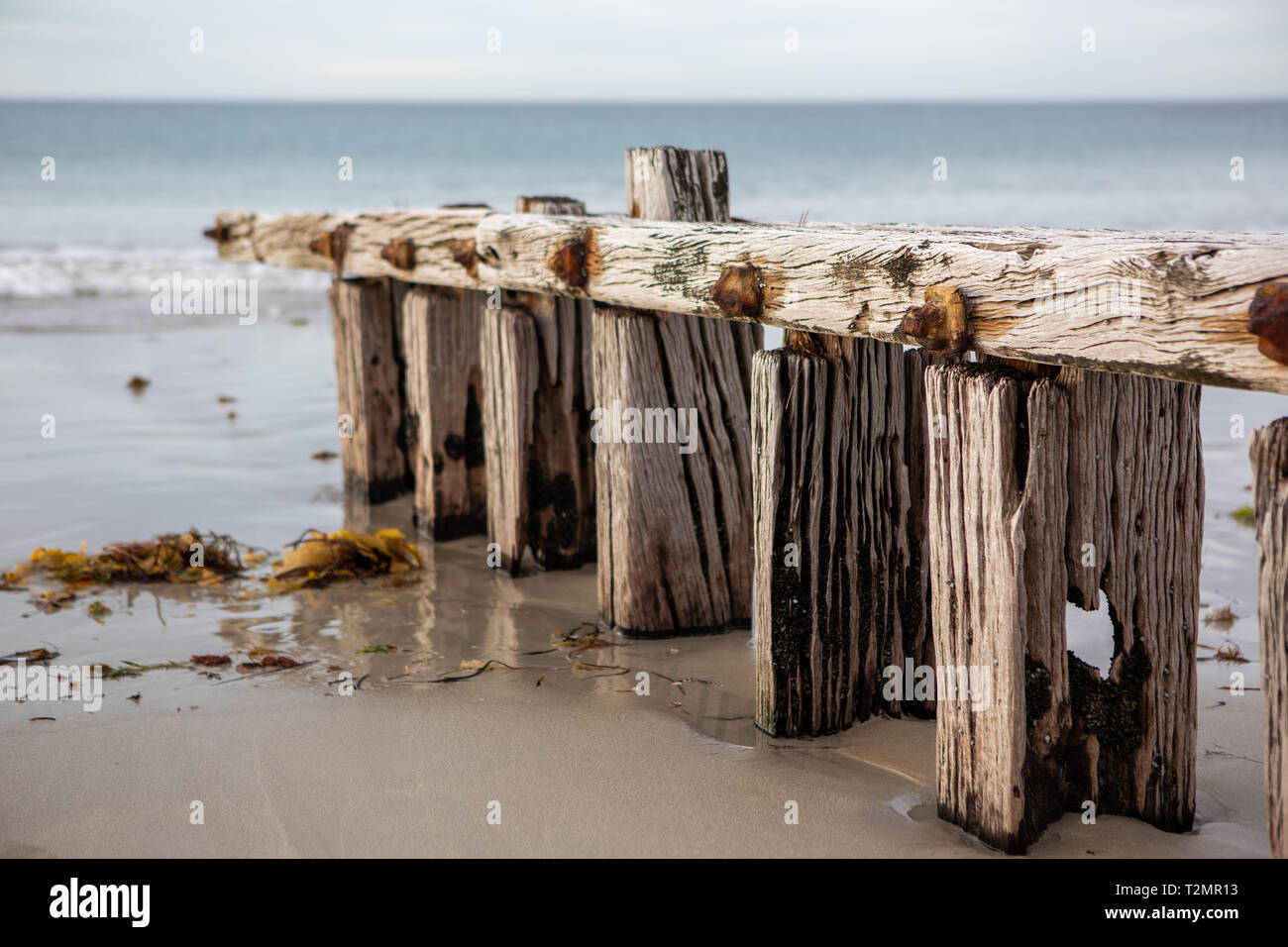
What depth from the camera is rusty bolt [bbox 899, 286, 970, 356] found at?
2.61 meters

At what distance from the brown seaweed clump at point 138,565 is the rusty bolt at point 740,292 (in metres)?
2.77

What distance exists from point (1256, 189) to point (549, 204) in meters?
32.9

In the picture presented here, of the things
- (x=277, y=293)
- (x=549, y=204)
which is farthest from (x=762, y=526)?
(x=277, y=293)

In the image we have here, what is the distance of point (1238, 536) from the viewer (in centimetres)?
Result: 532

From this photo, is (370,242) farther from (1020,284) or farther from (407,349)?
(1020,284)

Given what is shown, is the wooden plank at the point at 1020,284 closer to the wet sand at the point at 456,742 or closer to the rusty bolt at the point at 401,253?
the wet sand at the point at 456,742

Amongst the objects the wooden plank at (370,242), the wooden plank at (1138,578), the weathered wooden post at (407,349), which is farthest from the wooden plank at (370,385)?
the wooden plank at (1138,578)

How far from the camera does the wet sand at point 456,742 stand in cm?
287

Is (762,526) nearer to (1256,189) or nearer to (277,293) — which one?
(277,293)

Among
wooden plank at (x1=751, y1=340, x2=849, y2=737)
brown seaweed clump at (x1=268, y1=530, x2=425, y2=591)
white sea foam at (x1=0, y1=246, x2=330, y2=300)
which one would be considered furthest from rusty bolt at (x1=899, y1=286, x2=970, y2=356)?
white sea foam at (x1=0, y1=246, x2=330, y2=300)

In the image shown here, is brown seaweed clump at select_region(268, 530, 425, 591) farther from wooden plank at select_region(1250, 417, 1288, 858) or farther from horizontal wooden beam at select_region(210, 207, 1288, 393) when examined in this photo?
wooden plank at select_region(1250, 417, 1288, 858)

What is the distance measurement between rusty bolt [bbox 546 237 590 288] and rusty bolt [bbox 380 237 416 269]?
1406 mm

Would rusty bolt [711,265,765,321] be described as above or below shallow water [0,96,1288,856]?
above
